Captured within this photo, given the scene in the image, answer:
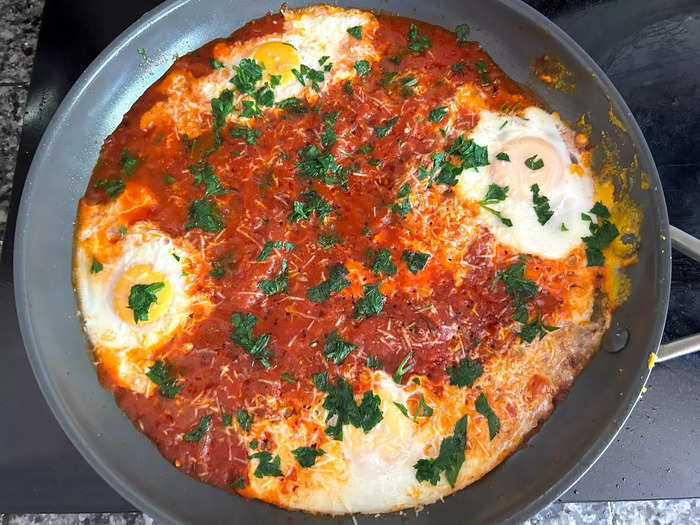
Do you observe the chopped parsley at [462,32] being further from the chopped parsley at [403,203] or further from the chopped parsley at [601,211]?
the chopped parsley at [601,211]

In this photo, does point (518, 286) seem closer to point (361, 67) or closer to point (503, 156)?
point (503, 156)

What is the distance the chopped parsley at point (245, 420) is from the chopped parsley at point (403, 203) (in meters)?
1.58

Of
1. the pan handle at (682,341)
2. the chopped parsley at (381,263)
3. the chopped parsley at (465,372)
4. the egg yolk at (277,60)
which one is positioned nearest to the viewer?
the pan handle at (682,341)

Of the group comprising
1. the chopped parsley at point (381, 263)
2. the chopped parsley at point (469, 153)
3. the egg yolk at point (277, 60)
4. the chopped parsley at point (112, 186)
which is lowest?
the chopped parsley at point (381, 263)

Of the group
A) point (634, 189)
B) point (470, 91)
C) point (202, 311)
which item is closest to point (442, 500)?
point (202, 311)

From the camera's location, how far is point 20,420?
379 centimetres

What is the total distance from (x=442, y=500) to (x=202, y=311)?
1.88 metres

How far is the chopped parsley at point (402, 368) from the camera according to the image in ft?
11.4

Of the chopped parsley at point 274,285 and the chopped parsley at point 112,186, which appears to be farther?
the chopped parsley at point 112,186

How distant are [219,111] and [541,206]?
7.35 feet

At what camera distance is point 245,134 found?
3908mm

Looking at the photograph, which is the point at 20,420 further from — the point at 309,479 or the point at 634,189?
the point at 634,189

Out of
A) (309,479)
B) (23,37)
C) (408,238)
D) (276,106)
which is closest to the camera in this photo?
(309,479)

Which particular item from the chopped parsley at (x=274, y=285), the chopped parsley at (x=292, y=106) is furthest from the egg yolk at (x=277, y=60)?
the chopped parsley at (x=274, y=285)
